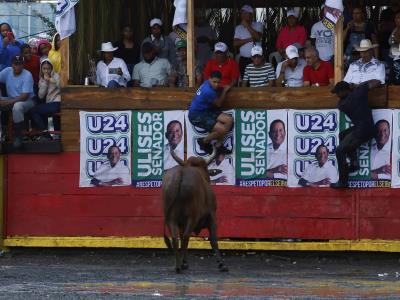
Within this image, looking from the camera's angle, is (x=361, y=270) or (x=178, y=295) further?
(x=361, y=270)

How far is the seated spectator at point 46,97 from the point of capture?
17609mm

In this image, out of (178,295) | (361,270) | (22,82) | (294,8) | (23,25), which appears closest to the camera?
(178,295)

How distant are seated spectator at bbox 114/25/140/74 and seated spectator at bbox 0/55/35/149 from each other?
153 centimetres

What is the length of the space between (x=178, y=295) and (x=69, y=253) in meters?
5.96

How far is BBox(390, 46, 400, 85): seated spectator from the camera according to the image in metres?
16.7

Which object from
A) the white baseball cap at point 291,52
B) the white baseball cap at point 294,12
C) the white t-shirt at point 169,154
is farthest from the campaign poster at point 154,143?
the white baseball cap at point 294,12

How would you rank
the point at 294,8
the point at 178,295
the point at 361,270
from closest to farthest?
the point at 178,295 → the point at 361,270 → the point at 294,8

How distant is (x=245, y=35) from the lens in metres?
18.4

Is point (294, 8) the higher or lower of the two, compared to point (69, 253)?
higher

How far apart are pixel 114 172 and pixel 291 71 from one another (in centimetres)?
312

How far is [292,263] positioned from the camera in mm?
17203

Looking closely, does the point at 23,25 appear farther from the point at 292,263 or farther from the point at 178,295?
the point at 178,295

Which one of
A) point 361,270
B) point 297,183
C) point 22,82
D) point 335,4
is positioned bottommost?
point 361,270

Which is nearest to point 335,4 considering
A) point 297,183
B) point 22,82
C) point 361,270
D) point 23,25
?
point 297,183
